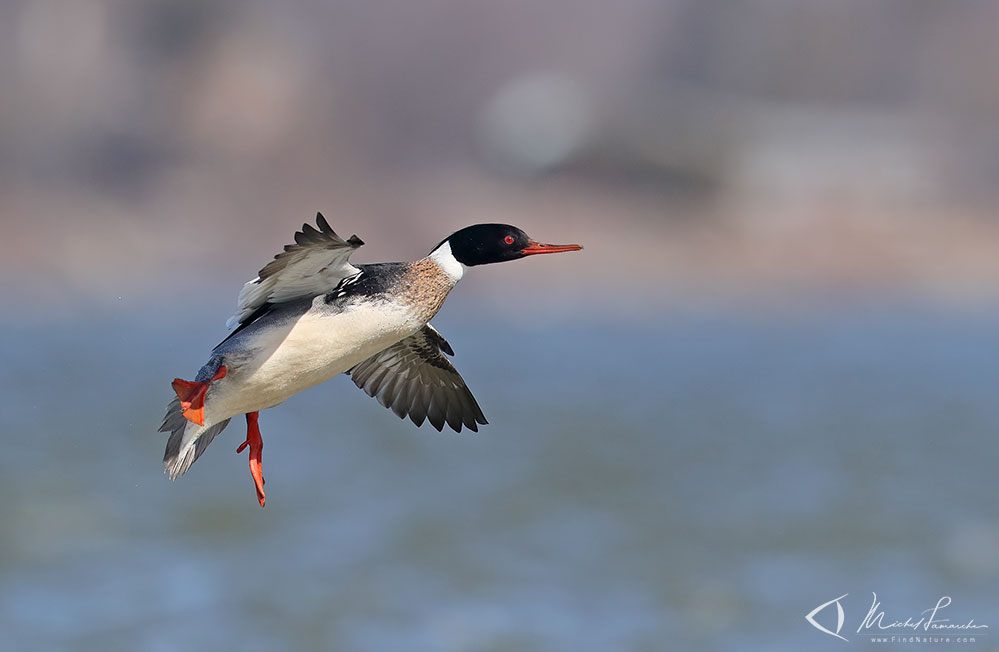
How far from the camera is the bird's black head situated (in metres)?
5.98

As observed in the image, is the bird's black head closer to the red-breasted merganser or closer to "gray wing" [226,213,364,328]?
the red-breasted merganser

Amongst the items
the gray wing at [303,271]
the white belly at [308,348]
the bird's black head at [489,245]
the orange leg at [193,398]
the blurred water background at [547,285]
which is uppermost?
the blurred water background at [547,285]

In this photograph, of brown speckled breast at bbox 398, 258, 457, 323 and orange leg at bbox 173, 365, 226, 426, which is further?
brown speckled breast at bbox 398, 258, 457, 323

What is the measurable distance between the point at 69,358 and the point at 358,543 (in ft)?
26.4

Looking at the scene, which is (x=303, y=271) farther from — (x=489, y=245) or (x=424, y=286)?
(x=489, y=245)

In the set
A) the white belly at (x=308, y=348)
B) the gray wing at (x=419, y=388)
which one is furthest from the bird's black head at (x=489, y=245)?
the gray wing at (x=419, y=388)

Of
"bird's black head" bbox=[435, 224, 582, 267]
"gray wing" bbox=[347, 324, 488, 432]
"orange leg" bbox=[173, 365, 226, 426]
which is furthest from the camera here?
"gray wing" bbox=[347, 324, 488, 432]

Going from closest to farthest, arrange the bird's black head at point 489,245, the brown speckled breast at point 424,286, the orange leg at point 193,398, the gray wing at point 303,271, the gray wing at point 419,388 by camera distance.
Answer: the gray wing at point 303,271 → the orange leg at point 193,398 → the brown speckled breast at point 424,286 → the bird's black head at point 489,245 → the gray wing at point 419,388

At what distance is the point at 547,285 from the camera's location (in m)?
27.3

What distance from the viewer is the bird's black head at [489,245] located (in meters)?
5.98

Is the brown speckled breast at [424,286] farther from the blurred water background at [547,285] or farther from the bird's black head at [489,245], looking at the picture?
the blurred water background at [547,285]

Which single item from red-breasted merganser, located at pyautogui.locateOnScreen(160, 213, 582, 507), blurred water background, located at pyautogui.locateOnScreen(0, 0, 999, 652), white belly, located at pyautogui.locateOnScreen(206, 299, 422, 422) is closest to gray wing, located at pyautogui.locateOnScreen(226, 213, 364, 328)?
red-breasted merganser, located at pyautogui.locateOnScreen(160, 213, 582, 507)

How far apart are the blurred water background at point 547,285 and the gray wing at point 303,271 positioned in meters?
14.1

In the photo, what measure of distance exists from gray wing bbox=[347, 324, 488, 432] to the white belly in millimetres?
1024
